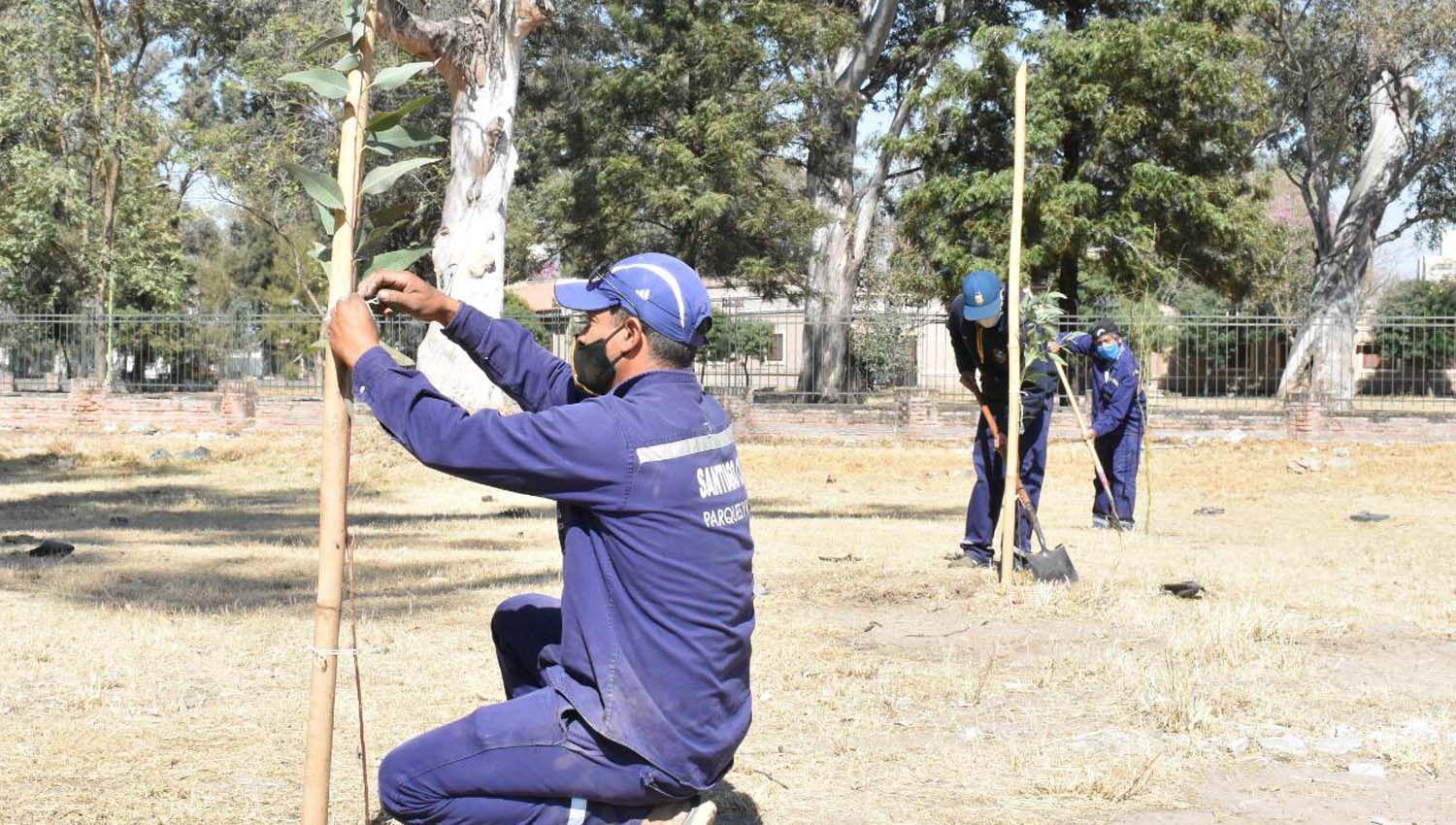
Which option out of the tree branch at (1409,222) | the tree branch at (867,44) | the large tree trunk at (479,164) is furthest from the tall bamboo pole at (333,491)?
the tree branch at (1409,222)

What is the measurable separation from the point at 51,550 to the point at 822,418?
17.1m

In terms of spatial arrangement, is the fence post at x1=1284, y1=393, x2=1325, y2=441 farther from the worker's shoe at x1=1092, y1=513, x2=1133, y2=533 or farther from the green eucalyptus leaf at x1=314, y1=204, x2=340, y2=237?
the green eucalyptus leaf at x1=314, y1=204, x2=340, y2=237

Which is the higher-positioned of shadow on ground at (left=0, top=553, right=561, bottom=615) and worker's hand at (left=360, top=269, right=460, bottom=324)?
worker's hand at (left=360, top=269, right=460, bottom=324)

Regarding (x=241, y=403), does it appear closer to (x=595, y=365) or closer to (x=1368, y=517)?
(x=1368, y=517)

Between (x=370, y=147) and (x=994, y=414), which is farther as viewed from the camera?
(x=994, y=414)

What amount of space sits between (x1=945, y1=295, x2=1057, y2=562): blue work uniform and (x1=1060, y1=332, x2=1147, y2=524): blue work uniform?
2.87 m

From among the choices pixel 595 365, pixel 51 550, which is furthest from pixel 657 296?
Answer: pixel 51 550

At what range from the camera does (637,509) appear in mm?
3256

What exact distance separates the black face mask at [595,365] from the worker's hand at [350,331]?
529 millimetres

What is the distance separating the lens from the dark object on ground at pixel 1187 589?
863cm

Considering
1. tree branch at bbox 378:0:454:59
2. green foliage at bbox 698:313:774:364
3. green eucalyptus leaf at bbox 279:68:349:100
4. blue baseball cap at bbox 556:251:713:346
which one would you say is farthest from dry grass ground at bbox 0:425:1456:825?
green foliage at bbox 698:313:774:364

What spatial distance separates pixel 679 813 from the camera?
3.41 metres

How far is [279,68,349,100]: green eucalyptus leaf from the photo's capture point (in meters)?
3.28

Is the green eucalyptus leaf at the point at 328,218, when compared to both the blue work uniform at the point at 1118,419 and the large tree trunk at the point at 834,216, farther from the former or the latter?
the large tree trunk at the point at 834,216
